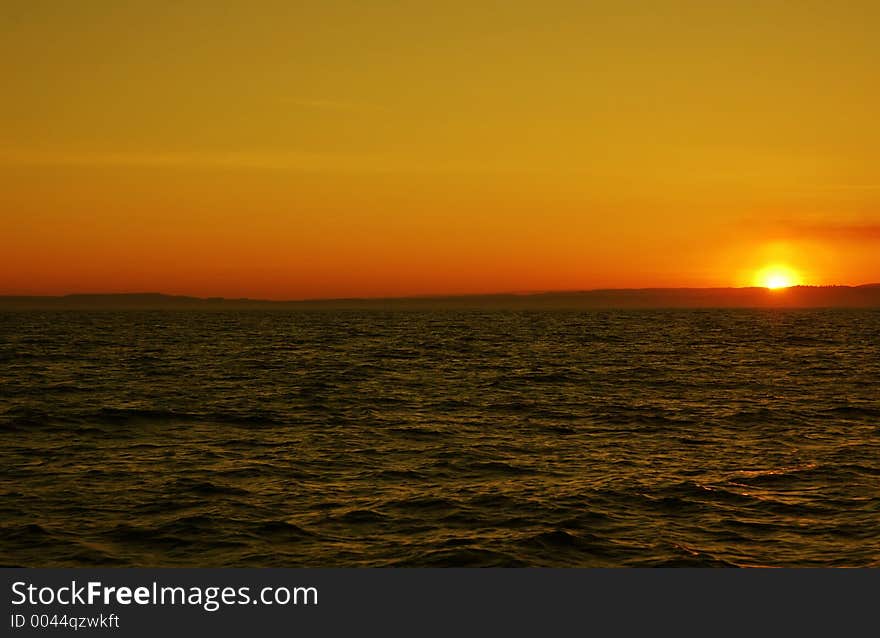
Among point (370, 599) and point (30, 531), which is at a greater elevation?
point (370, 599)

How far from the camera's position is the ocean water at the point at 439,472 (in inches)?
680

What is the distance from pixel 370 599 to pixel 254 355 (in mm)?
68012

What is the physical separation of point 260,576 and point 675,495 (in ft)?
40.3

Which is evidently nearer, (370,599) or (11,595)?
(370,599)

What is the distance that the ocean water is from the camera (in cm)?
1727

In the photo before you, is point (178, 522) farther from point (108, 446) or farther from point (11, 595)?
point (108, 446)

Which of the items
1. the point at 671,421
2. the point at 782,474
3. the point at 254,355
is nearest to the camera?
the point at 782,474

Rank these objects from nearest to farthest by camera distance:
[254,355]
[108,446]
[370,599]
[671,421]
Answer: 1. [370,599]
2. [108,446]
3. [671,421]
4. [254,355]

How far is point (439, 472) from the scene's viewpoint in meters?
24.1

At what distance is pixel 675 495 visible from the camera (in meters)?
21.2

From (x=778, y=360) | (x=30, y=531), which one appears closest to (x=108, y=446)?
(x=30, y=531)

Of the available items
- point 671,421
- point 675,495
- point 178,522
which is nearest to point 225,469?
point 178,522

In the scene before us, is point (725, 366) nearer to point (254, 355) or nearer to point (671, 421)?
point (671, 421)

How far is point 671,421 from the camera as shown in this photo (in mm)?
33875
